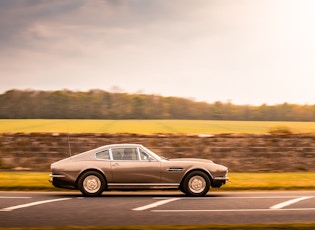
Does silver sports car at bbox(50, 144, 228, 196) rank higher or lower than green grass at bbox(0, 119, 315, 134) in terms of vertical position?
lower

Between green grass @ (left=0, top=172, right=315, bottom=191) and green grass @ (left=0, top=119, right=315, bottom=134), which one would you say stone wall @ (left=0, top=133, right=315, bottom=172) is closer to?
green grass @ (left=0, top=172, right=315, bottom=191)

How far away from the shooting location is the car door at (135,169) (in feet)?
51.6

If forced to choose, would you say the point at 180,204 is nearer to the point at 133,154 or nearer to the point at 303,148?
the point at 133,154

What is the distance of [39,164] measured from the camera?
2653 centimetres

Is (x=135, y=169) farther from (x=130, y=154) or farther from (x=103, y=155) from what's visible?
(x=103, y=155)

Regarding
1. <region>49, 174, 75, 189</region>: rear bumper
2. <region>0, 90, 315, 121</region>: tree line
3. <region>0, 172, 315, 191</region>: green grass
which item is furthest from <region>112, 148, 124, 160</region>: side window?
<region>0, 90, 315, 121</region>: tree line

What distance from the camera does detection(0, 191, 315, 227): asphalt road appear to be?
11227mm

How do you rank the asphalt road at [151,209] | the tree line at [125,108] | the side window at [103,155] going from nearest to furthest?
the asphalt road at [151,209], the side window at [103,155], the tree line at [125,108]

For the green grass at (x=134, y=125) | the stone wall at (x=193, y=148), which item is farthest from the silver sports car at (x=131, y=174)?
the green grass at (x=134, y=125)

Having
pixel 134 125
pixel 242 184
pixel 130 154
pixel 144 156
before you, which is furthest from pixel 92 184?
pixel 134 125

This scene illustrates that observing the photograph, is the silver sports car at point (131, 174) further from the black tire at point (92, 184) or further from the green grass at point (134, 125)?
the green grass at point (134, 125)

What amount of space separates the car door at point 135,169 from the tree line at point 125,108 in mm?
28189

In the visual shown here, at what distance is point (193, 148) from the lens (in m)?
27.2

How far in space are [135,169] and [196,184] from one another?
1773 mm
